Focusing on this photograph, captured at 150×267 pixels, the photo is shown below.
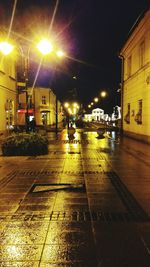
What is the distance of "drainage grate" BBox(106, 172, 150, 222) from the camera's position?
5527 millimetres

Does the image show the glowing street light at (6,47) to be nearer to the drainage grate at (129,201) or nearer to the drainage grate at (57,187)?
the drainage grate at (129,201)

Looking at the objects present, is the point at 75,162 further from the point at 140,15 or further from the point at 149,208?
the point at 140,15

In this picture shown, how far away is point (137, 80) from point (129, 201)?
62.2ft

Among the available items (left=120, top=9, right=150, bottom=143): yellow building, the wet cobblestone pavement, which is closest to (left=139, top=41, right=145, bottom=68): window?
(left=120, top=9, right=150, bottom=143): yellow building

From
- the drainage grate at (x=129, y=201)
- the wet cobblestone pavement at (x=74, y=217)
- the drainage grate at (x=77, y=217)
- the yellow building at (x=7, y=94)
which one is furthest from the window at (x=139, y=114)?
the drainage grate at (x=77, y=217)

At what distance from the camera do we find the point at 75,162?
39.1ft

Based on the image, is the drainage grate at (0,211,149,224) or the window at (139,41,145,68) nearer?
the drainage grate at (0,211,149,224)

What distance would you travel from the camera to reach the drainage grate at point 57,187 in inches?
292

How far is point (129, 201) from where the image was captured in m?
6.50

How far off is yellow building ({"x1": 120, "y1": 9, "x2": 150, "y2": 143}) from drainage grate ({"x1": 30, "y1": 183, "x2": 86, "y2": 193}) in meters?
13.4

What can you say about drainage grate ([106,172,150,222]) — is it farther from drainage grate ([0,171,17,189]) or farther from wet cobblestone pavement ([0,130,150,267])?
drainage grate ([0,171,17,189])

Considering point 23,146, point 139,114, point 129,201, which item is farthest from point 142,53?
point 129,201

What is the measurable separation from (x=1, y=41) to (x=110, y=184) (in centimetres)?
1636

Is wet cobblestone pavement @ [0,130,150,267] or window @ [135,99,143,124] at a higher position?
window @ [135,99,143,124]
